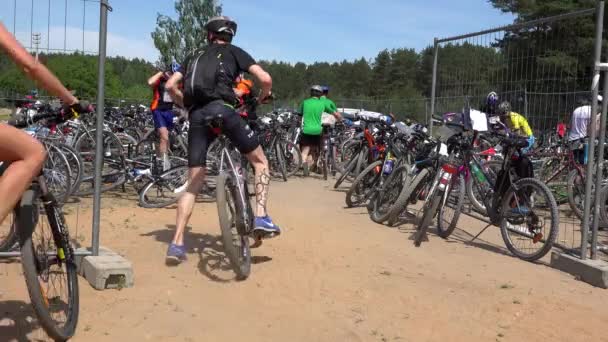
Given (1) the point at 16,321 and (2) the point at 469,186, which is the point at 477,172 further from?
(1) the point at 16,321

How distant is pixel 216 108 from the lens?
4.67m

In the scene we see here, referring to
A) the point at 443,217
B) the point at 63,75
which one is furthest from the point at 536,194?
the point at 63,75

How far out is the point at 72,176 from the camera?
7.01 metres

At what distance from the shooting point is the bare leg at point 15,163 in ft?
9.30

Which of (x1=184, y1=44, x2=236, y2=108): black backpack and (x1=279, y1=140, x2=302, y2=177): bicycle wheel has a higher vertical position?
(x1=184, y1=44, x2=236, y2=108): black backpack

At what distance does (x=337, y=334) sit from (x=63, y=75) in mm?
4262

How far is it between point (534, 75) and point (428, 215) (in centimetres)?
236

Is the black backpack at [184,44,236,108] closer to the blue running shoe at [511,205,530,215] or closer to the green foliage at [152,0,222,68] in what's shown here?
the blue running shoe at [511,205,530,215]

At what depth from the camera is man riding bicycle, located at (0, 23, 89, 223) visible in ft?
9.23

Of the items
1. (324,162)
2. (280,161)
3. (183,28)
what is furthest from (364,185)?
(183,28)

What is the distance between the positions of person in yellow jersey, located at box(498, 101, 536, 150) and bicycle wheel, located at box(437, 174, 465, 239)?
1.64 meters

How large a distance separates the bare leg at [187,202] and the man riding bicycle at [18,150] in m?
1.82

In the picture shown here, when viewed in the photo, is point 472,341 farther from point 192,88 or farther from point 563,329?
point 192,88

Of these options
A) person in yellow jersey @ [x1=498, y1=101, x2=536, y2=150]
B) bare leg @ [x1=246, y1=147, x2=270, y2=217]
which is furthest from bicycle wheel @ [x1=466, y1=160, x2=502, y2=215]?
bare leg @ [x1=246, y1=147, x2=270, y2=217]
